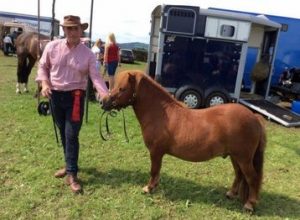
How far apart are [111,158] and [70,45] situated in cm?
213

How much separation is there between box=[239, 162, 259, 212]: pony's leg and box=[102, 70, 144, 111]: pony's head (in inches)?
59.6

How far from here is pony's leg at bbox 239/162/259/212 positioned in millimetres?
4375

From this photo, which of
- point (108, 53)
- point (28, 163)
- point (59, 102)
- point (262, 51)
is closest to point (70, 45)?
point (59, 102)

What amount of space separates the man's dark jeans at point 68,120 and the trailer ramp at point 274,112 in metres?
6.16

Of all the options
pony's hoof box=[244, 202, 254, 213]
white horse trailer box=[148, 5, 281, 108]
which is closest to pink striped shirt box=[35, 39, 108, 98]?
pony's hoof box=[244, 202, 254, 213]

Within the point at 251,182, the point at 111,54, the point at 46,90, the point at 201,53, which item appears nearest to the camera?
the point at 251,182

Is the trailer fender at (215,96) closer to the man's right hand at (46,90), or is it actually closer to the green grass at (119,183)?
the green grass at (119,183)

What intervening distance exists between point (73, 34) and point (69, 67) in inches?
15.4

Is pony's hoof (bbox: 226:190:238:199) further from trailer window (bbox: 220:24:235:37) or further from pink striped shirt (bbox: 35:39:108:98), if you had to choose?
trailer window (bbox: 220:24:235:37)

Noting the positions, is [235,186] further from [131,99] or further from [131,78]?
[131,78]

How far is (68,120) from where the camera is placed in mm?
4746

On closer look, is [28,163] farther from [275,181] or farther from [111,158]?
[275,181]

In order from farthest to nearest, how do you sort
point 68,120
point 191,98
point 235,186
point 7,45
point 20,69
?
point 7,45 → point 20,69 → point 191,98 → point 235,186 → point 68,120

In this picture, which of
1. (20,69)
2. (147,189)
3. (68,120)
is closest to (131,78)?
(68,120)
